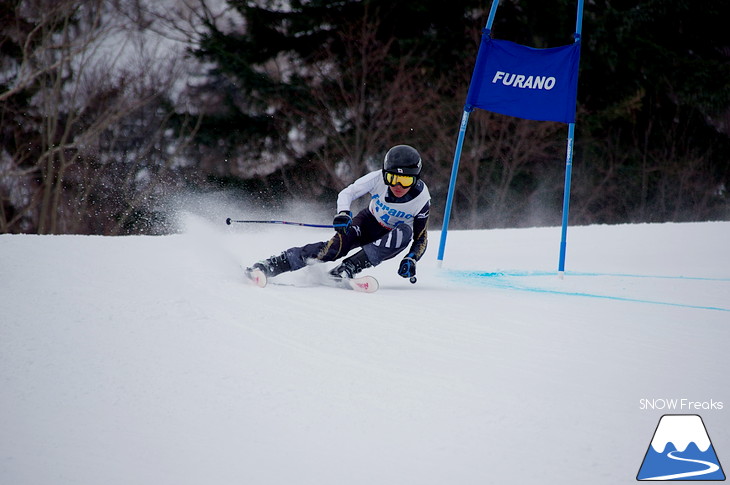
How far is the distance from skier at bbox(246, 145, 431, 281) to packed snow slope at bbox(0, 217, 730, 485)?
0.23 meters

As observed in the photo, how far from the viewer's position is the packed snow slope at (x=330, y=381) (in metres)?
2.24

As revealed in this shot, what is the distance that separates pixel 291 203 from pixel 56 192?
586 centimetres

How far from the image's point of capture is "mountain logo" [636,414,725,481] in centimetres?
227

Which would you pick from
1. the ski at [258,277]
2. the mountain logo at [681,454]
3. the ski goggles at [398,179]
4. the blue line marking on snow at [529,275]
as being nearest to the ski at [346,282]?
the ski at [258,277]

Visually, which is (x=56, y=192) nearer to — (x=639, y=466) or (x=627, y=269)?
(x=627, y=269)

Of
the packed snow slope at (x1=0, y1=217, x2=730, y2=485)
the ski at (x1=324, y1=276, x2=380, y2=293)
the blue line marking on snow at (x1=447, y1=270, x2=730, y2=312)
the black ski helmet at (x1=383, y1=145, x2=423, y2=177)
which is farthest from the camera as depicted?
the blue line marking on snow at (x1=447, y1=270, x2=730, y2=312)

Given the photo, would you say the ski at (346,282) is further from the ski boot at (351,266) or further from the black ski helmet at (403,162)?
the black ski helmet at (403,162)

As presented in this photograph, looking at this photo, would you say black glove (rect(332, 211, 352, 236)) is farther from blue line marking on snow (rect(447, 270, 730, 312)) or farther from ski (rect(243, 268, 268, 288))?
blue line marking on snow (rect(447, 270, 730, 312))

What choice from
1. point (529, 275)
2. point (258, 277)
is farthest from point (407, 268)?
point (529, 275)

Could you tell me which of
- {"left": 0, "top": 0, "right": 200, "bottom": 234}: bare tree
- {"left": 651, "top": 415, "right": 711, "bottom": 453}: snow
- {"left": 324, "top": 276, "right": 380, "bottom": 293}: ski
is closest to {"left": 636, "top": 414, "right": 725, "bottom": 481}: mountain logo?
{"left": 651, "top": 415, "right": 711, "bottom": 453}: snow

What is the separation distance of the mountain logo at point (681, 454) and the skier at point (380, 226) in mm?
2754

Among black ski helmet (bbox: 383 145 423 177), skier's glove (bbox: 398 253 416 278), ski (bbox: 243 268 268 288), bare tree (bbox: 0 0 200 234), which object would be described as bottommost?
ski (bbox: 243 268 268 288)

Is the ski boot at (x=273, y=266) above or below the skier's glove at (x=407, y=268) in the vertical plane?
below

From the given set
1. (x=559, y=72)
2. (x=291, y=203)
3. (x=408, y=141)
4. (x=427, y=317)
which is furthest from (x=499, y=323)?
(x=291, y=203)
